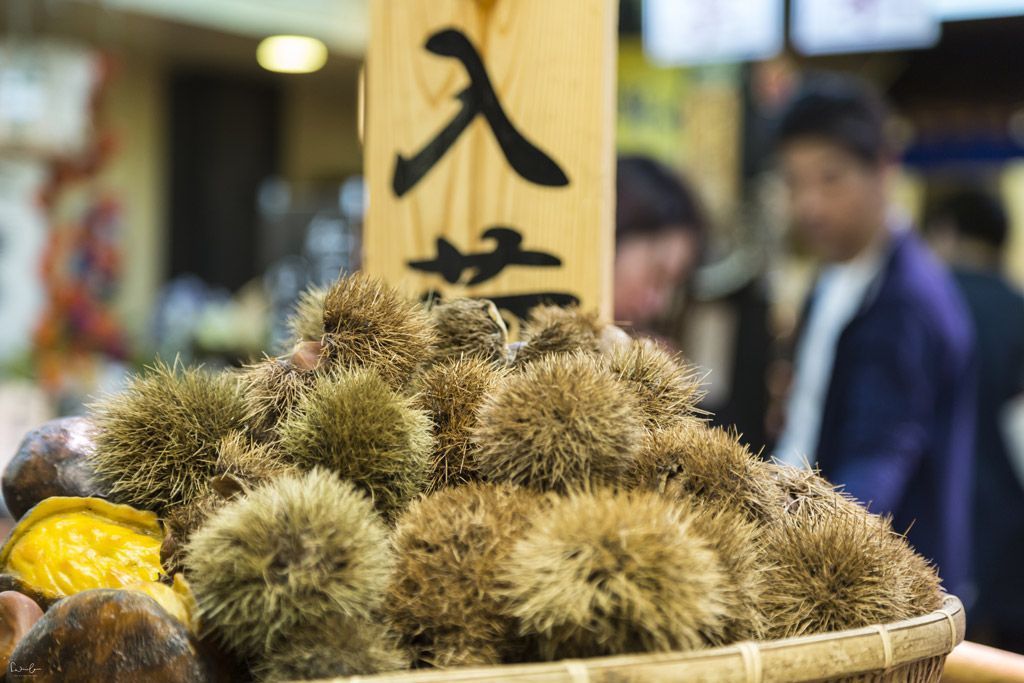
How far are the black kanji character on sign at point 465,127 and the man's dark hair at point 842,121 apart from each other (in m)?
1.46

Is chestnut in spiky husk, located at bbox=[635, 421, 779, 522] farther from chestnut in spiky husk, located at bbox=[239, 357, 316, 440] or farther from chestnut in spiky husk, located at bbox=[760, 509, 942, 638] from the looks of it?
chestnut in spiky husk, located at bbox=[239, 357, 316, 440]

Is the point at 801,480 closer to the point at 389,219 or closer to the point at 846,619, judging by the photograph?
the point at 846,619

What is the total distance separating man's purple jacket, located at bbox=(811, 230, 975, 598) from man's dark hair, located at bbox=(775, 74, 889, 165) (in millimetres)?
269

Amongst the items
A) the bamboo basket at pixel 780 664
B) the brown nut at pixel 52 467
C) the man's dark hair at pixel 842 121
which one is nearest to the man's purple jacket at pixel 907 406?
the man's dark hair at pixel 842 121

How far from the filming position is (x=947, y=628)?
2.56 ft

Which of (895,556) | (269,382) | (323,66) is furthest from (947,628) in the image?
(323,66)

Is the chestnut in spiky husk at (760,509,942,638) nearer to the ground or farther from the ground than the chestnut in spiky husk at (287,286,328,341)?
nearer to the ground

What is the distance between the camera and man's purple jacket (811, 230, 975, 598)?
222 cm

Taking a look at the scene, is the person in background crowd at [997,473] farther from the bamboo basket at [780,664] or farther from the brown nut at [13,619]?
the brown nut at [13,619]

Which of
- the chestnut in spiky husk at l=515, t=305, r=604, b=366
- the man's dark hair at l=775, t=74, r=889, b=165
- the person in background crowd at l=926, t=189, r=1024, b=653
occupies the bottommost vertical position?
the person in background crowd at l=926, t=189, r=1024, b=653

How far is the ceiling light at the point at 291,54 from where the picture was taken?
527 centimetres

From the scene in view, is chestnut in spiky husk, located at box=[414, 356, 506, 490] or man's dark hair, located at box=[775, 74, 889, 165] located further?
man's dark hair, located at box=[775, 74, 889, 165]

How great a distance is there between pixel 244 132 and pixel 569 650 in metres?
5.53

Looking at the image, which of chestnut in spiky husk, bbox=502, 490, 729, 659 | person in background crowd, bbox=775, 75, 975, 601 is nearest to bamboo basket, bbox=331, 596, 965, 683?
chestnut in spiky husk, bbox=502, 490, 729, 659
